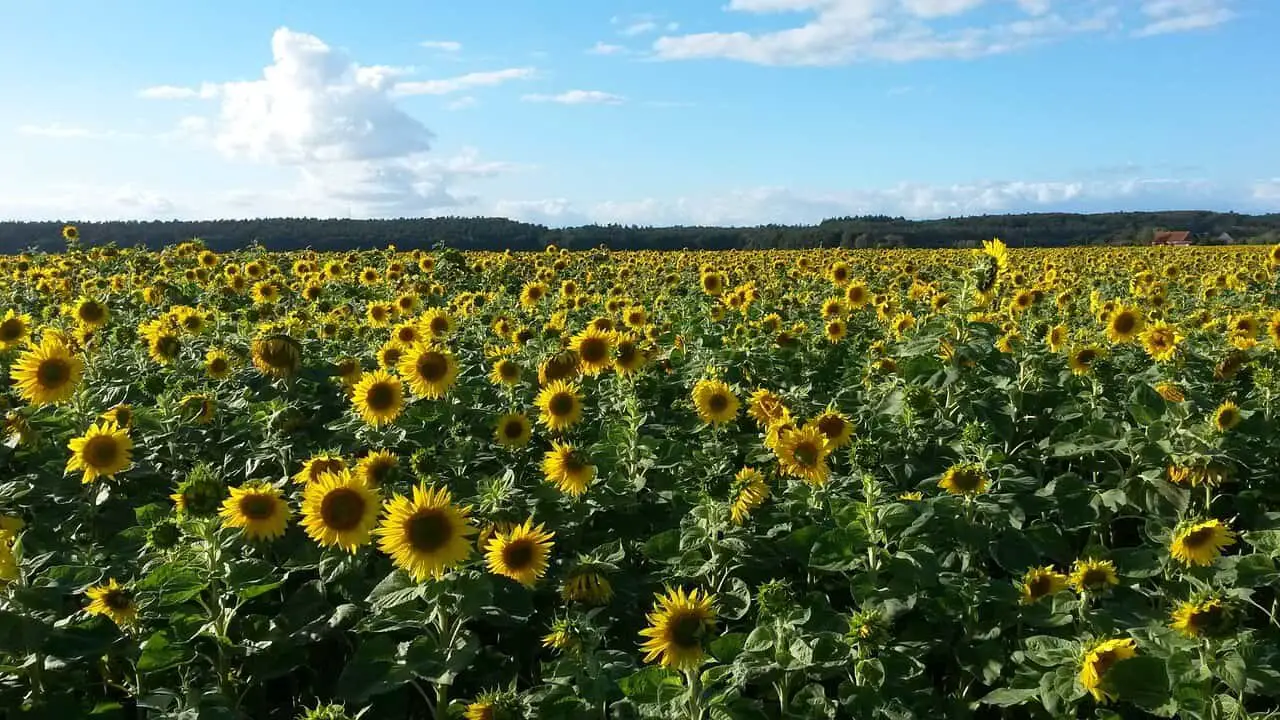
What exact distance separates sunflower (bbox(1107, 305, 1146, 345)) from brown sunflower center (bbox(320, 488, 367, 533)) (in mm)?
5941

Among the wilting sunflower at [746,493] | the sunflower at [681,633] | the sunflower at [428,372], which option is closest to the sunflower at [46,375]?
the sunflower at [428,372]

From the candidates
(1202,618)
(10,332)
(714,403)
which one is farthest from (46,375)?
(1202,618)

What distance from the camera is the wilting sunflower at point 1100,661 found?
286 centimetres

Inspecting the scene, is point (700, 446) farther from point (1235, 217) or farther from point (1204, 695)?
point (1235, 217)

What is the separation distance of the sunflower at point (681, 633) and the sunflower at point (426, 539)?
2.53 feet

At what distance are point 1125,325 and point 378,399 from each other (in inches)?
223

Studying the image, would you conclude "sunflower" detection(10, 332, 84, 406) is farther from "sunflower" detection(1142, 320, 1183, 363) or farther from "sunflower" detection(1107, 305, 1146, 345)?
"sunflower" detection(1107, 305, 1146, 345)

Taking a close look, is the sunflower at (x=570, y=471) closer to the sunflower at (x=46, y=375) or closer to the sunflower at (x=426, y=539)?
the sunflower at (x=426, y=539)

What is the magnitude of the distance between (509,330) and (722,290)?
12.5 feet

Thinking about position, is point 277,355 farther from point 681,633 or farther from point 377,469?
point 681,633

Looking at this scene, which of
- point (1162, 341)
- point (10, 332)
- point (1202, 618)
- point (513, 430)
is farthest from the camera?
point (10, 332)

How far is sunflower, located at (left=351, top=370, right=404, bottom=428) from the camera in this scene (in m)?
4.90

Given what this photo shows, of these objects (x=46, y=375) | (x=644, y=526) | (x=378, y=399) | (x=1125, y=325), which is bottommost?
(x=644, y=526)

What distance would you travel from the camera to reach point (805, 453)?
403cm
